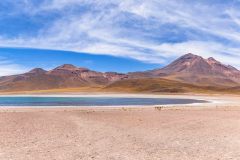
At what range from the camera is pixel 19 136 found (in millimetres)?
19328

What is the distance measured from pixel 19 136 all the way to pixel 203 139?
9.48 metres

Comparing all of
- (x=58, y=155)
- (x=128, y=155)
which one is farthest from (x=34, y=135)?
(x=128, y=155)

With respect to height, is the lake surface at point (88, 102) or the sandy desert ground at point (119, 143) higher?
the lake surface at point (88, 102)

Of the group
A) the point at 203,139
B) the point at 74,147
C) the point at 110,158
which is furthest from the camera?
the point at 203,139

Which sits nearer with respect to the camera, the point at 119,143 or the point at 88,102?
the point at 119,143

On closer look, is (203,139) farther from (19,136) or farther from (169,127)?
(19,136)

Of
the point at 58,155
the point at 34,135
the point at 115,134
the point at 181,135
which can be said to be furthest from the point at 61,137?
the point at 181,135

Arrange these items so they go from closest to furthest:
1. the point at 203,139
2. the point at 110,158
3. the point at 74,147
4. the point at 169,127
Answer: the point at 110,158, the point at 74,147, the point at 203,139, the point at 169,127

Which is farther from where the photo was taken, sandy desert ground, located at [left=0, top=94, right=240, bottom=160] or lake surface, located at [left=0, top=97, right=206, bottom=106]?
lake surface, located at [left=0, top=97, right=206, bottom=106]

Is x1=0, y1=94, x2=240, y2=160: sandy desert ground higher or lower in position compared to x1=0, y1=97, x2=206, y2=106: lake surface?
lower

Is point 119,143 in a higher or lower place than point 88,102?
lower

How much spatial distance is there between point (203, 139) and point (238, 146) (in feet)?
8.35

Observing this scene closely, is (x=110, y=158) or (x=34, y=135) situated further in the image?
(x=34, y=135)

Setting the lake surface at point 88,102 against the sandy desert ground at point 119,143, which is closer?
the sandy desert ground at point 119,143
